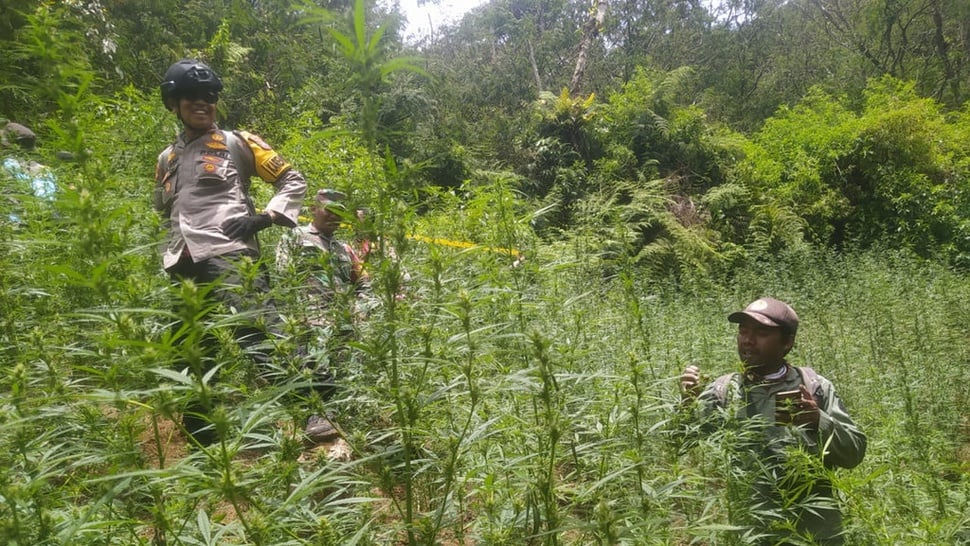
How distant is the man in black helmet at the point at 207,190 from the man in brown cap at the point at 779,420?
193 centimetres

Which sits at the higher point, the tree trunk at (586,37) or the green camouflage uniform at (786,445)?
the tree trunk at (586,37)

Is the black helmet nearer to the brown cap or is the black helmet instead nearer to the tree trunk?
the brown cap

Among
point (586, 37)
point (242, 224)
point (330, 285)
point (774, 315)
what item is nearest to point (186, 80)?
point (242, 224)

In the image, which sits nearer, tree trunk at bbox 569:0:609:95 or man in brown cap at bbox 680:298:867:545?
man in brown cap at bbox 680:298:867:545

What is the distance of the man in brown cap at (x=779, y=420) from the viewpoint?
6.07ft

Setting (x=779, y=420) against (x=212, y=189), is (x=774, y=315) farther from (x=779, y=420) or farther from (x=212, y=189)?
(x=212, y=189)

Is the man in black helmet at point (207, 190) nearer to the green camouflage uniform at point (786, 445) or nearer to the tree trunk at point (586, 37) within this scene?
the green camouflage uniform at point (786, 445)

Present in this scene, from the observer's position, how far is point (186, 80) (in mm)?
2727

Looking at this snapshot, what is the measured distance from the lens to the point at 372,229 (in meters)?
1.21

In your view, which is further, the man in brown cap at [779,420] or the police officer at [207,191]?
the police officer at [207,191]

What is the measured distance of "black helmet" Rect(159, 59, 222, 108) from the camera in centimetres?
272

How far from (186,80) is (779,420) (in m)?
3.04

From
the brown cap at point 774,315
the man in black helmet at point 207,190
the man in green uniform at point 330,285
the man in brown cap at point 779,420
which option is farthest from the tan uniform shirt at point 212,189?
the brown cap at point 774,315

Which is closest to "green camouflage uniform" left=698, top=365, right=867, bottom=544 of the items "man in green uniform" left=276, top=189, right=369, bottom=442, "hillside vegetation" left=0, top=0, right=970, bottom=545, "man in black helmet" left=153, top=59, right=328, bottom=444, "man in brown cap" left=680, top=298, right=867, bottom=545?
"man in brown cap" left=680, top=298, right=867, bottom=545
